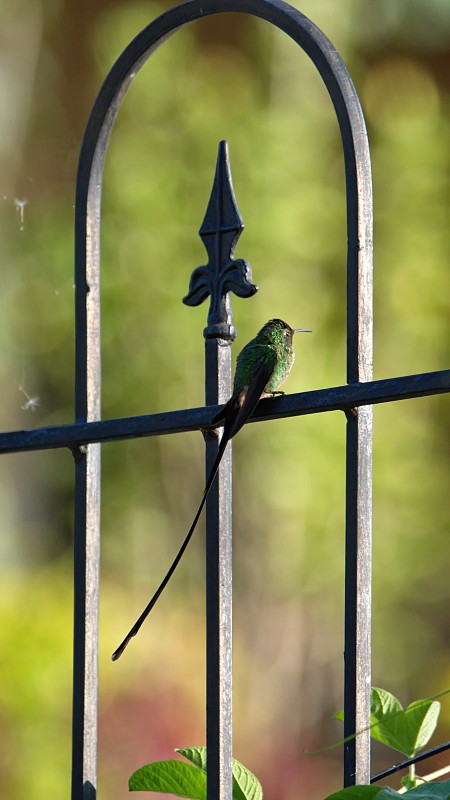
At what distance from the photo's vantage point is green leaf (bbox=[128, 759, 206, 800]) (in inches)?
38.5

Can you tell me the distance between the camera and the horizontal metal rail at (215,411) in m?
0.93

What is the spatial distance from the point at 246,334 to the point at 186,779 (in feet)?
11.7

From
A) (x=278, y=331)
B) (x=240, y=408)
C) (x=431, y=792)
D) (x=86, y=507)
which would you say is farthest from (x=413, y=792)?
(x=278, y=331)

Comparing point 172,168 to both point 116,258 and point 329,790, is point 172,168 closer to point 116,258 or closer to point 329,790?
point 116,258

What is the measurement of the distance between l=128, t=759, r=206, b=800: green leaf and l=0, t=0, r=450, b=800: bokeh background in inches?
136

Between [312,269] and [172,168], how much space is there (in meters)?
0.78

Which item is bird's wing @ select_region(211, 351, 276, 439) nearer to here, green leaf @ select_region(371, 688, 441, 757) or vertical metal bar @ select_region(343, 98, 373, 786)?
vertical metal bar @ select_region(343, 98, 373, 786)

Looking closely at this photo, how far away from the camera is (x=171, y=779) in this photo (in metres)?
1.00

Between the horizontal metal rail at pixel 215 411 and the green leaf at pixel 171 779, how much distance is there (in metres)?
0.32

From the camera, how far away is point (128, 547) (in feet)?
15.2

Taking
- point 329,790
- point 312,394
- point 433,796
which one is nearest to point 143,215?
point 329,790

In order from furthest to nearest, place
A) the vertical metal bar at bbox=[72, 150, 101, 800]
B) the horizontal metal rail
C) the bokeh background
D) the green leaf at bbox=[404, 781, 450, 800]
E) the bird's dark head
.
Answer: the bokeh background, the bird's dark head, the vertical metal bar at bbox=[72, 150, 101, 800], the horizontal metal rail, the green leaf at bbox=[404, 781, 450, 800]

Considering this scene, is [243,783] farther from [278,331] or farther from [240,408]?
[278,331]

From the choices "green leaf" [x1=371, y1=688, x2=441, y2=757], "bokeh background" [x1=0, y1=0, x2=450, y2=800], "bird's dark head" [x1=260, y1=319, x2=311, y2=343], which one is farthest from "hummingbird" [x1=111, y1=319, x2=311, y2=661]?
"bokeh background" [x1=0, y1=0, x2=450, y2=800]
